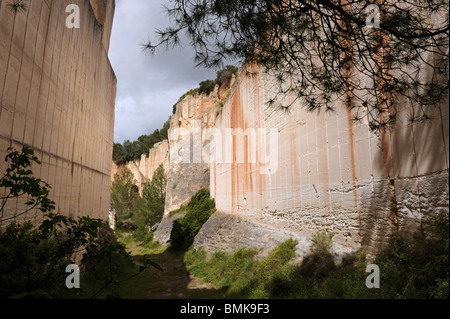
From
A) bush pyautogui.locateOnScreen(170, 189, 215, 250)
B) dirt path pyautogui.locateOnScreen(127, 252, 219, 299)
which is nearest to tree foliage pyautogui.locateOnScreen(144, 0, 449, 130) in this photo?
dirt path pyautogui.locateOnScreen(127, 252, 219, 299)

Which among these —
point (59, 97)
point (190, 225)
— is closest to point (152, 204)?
point (190, 225)


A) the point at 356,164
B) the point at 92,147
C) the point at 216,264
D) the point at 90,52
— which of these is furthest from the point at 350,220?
the point at 90,52

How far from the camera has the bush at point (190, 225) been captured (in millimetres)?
13653

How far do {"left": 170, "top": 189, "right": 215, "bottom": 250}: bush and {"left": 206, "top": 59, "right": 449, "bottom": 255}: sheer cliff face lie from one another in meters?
4.01

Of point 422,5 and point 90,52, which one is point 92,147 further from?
point 422,5

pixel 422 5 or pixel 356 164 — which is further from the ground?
pixel 422 5

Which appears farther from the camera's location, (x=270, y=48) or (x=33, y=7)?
(x=33, y=7)

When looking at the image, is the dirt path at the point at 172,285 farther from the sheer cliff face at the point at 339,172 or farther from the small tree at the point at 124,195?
the small tree at the point at 124,195

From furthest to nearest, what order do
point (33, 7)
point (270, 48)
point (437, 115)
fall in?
point (33, 7) → point (270, 48) → point (437, 115)

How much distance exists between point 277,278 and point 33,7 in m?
6.53

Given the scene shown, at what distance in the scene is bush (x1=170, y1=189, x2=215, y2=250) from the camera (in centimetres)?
1365

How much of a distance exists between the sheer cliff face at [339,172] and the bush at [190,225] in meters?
4.01

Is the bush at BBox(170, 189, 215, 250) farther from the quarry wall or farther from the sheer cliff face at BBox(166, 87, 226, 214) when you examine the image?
the quarry wall
